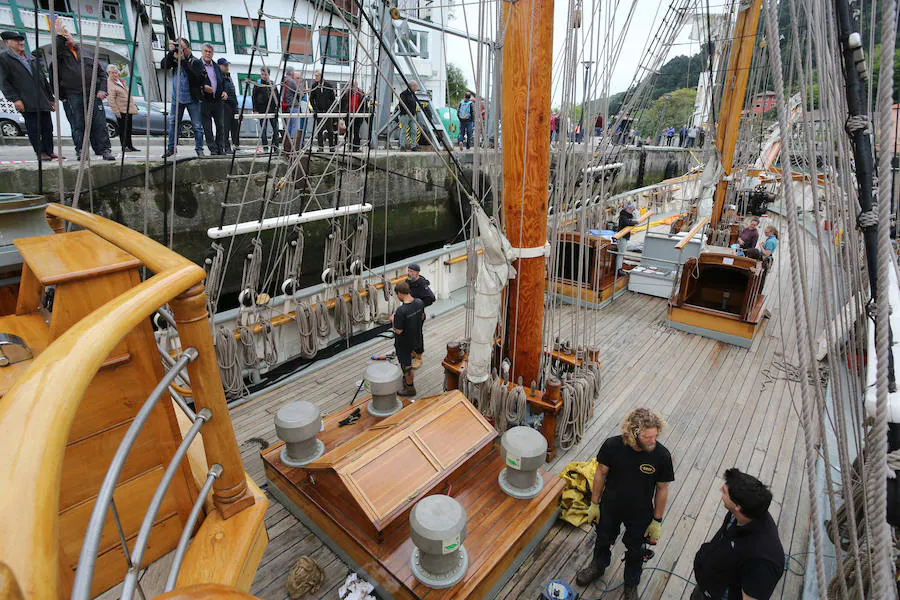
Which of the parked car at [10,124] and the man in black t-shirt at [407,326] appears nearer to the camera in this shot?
the man in black t-shirt at [407,326]

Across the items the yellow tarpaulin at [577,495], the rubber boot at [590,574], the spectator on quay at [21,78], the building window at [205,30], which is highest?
the building window at [205,30]

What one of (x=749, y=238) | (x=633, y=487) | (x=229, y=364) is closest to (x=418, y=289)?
(x=229, y=364)

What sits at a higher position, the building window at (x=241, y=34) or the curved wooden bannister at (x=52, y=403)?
the building window at (x=241, y=34)

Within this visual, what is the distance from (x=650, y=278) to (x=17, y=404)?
285 inches

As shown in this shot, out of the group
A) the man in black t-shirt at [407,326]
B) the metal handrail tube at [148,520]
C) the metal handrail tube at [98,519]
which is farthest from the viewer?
the man in black t-shirt at [407,326]

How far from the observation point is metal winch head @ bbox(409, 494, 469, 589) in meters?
2.02

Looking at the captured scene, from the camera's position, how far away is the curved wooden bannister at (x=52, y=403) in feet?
1.56

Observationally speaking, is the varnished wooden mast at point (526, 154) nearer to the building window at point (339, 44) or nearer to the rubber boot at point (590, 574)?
the rubber boot at point (590, 574)

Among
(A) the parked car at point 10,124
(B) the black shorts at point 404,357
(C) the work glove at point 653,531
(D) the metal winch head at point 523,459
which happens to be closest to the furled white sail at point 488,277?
(D) the metal winch head at point 523,459

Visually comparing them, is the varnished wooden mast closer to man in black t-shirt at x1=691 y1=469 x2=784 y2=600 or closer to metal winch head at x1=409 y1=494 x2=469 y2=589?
metal winch head at x1=409 y1=494 x2=469 y2=589

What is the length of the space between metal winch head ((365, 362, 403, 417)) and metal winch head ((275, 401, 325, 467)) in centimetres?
49

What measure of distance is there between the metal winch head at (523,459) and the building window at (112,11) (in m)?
27.0

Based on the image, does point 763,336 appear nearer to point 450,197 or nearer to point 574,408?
point 574,408

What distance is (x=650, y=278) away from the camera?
271 inches
